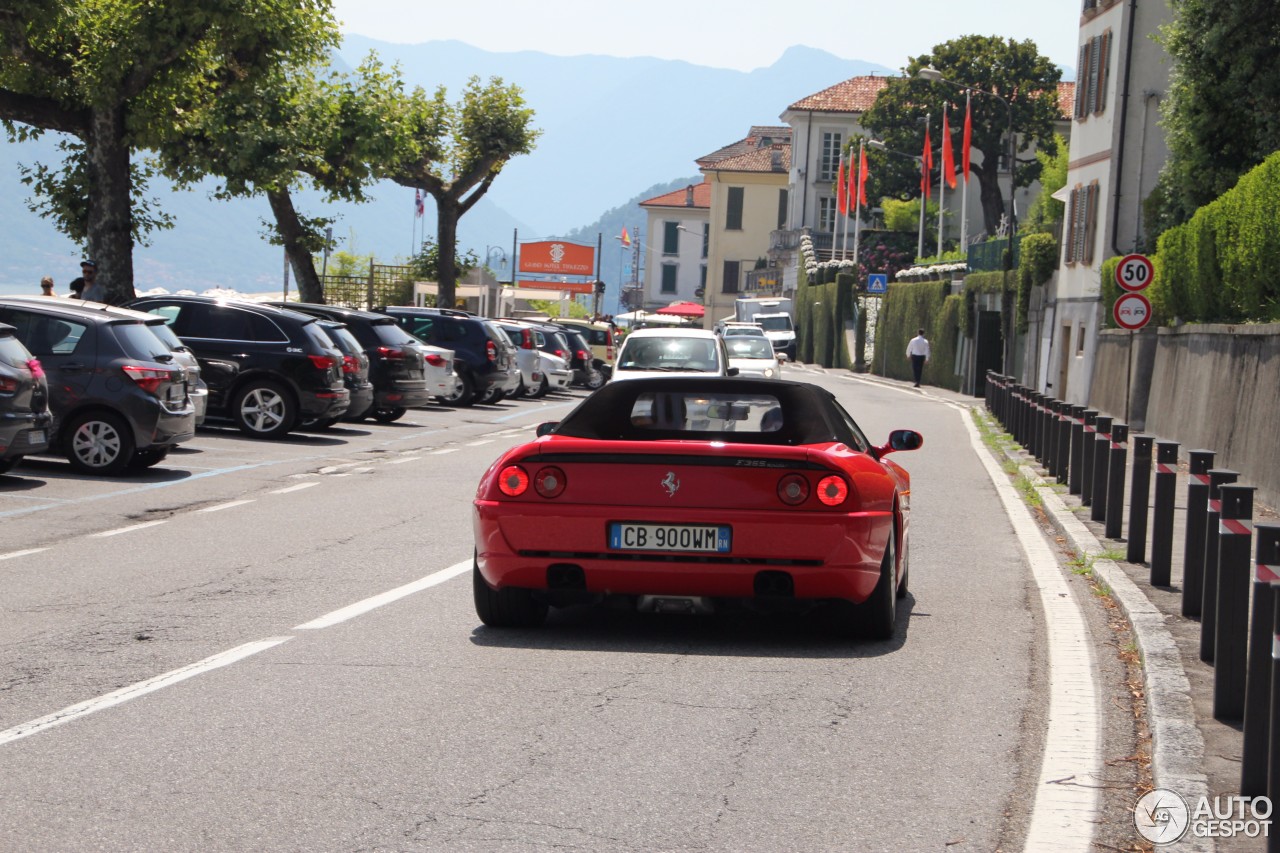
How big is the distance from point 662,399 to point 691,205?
144093 mm

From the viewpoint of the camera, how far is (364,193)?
4081 centimetres

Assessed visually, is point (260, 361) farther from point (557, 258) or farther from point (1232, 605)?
point (557, 258)

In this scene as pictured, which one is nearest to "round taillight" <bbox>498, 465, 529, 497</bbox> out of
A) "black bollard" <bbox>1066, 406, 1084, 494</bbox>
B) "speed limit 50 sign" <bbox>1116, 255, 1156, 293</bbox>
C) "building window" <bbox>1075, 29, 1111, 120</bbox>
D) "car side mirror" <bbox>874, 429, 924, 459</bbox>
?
"car side mirror" <bbox>874, 429, 924, 459</bbox>

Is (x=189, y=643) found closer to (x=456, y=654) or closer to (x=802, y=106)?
(x=456, y=654)

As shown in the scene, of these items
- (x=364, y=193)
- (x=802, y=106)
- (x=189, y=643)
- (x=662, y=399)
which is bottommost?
(x=189, y=643)

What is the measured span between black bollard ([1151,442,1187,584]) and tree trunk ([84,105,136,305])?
20027 millimetres

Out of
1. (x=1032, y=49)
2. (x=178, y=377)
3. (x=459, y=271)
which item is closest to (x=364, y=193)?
(x=459, y=271)

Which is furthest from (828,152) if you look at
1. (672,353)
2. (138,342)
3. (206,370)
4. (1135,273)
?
(138,342)

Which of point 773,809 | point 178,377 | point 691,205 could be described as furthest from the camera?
point 691,205

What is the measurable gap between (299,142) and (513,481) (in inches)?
1190

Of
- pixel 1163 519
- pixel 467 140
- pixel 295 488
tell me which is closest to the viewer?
pixel 1163 519

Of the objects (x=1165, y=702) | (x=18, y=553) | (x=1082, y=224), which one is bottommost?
(x=18, y=553)

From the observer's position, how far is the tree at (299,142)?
35.1 meters

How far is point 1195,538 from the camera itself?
9164 mm
